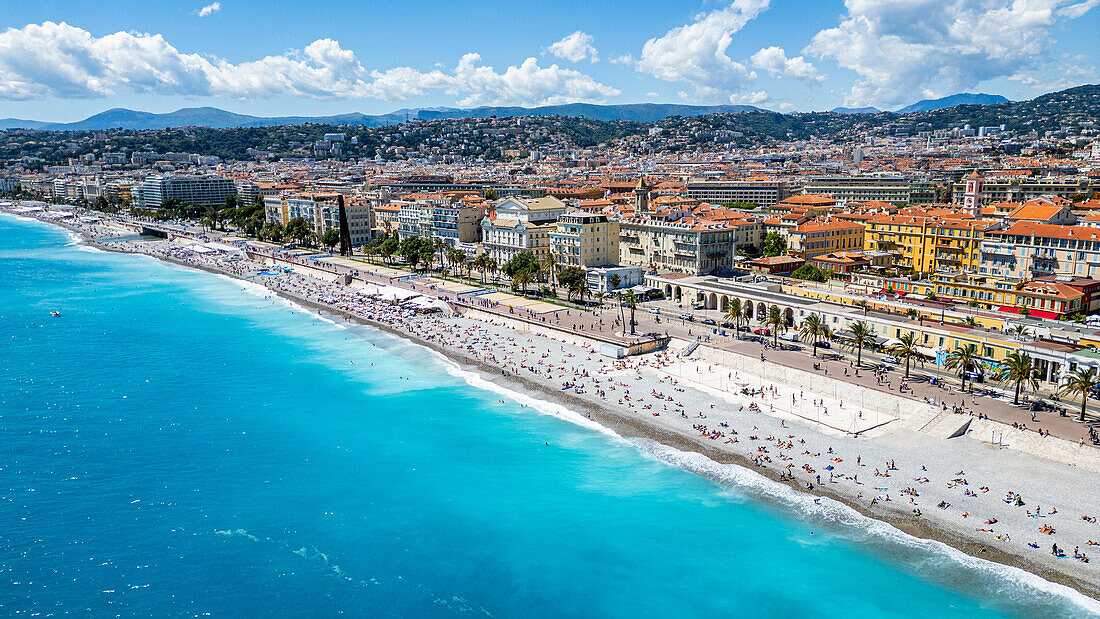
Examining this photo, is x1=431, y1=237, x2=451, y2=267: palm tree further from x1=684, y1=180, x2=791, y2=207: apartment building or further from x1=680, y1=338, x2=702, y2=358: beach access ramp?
x1=684, y1=180, x2=791, y2=207: apartment building

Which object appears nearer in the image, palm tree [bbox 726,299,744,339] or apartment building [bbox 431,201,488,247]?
palm tree [bbox 726,299,744,339]

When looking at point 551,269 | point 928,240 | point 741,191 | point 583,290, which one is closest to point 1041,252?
point 928,240

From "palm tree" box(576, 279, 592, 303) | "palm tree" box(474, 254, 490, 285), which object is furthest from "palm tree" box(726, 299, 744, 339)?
"palm tree" box(474, 254, 490, 285)

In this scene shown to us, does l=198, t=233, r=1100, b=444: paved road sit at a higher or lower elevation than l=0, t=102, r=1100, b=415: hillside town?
lower

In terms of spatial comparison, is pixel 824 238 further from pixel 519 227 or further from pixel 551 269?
pixel 519 227

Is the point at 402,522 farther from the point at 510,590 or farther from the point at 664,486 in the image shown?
the point at 664,486

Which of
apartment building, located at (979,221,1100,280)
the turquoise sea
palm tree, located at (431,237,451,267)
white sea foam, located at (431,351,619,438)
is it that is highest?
apartment building, located at (979,221,1100,280)

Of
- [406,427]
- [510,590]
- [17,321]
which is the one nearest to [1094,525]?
[510,590]
